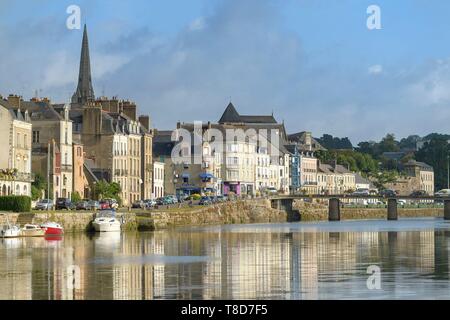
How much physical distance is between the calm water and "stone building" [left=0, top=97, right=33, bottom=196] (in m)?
16.0

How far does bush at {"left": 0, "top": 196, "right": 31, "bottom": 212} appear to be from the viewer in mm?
92688

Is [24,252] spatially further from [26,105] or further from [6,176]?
[26,105]

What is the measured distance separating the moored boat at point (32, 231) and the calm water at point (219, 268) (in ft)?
6.90

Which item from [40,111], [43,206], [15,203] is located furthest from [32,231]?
[40,111]

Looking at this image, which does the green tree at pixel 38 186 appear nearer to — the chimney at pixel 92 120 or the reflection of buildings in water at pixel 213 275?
the chimney at pixel 92 120

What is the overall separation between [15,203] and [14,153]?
15.0 m

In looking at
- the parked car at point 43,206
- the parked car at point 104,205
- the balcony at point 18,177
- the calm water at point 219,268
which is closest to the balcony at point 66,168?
the balcony at point 18,177

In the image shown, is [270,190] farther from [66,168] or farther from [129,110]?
[66,168]

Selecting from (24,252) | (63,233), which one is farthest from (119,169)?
(24,252)

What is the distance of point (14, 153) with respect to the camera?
10725 centimetres

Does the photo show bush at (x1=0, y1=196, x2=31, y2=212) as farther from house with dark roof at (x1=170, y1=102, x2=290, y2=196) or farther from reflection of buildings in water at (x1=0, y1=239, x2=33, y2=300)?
house with dark roof at (x1=170, y1=102, x2=290, y2=196)
